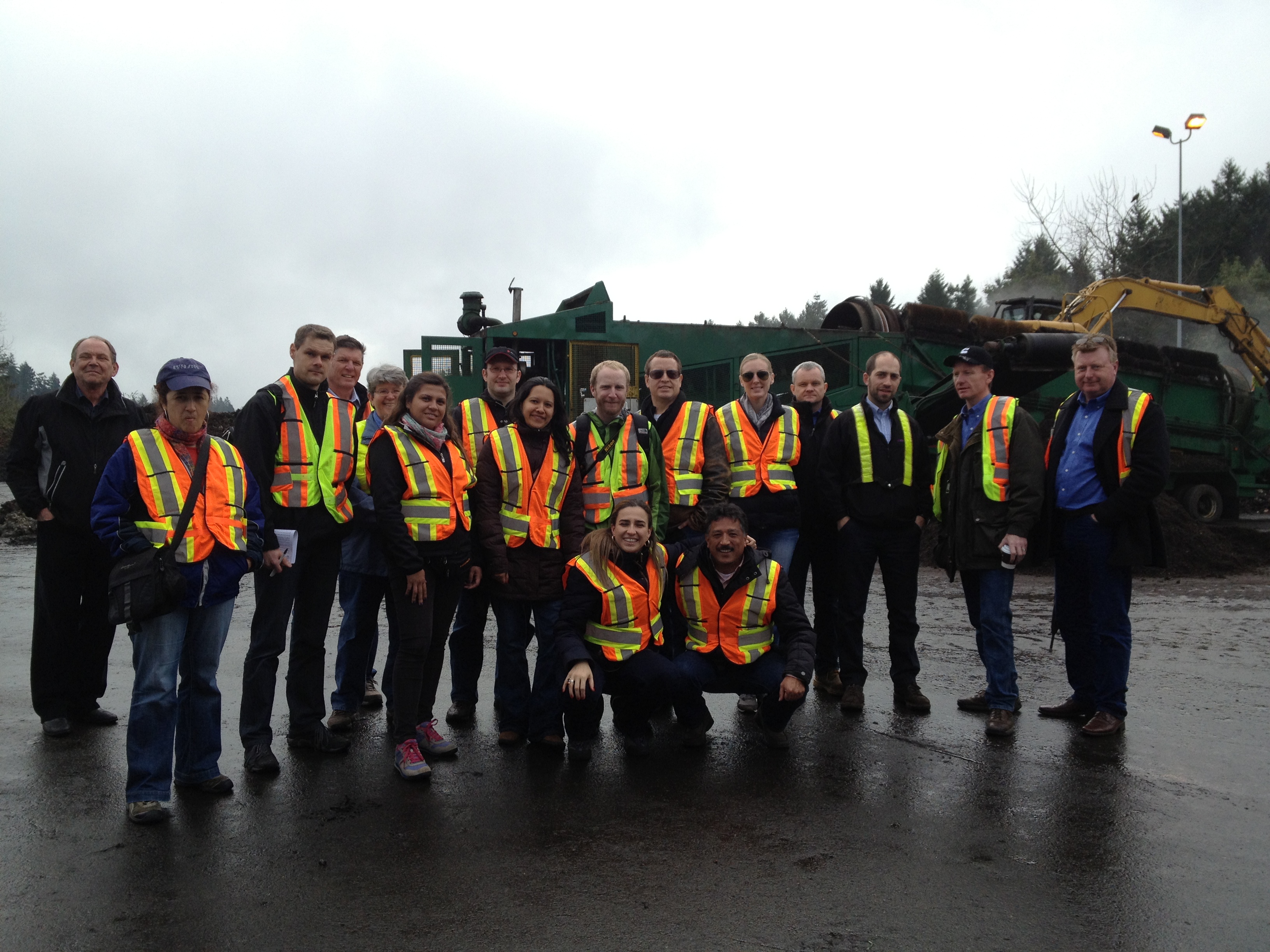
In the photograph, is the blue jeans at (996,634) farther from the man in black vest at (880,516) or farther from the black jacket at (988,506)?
the man in black vest at (880,516)

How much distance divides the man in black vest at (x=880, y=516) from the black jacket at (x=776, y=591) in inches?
31.4

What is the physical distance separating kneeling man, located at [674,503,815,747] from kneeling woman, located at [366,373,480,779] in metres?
1.15

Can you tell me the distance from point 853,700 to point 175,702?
3407mm

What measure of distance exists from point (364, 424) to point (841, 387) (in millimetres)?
10948

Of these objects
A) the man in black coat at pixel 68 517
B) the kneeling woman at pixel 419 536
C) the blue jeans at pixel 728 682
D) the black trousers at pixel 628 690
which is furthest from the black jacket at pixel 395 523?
the man in black coat at pixel 68 517

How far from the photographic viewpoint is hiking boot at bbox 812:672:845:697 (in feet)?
18.6

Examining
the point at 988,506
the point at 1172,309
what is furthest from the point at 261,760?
the point at 1172,309

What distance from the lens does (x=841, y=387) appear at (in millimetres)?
15102

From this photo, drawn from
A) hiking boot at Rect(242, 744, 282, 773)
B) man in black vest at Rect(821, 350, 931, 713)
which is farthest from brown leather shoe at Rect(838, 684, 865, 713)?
hiking boot at Rect(242, 744, 282, 773)

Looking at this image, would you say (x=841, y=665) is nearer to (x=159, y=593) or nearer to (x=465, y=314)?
(x=159, y=593)

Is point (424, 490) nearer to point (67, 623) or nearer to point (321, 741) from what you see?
point (321, 741)

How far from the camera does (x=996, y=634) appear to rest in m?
5.16

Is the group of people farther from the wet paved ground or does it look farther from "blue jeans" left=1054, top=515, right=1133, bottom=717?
the wet paved ground

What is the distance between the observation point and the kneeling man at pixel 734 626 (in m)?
4.62
